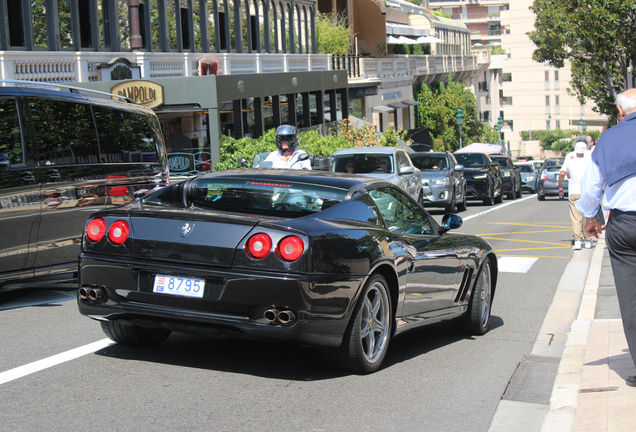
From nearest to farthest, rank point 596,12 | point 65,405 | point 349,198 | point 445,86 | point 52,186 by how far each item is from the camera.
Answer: point 65,405, point 349,198, point 52,186, point 596,12, point 445,86

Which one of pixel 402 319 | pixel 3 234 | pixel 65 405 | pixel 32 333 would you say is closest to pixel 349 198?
pixel 402 319

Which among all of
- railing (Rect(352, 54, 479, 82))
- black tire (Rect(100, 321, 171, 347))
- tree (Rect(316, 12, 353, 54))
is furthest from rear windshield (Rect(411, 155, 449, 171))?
railing (Rect(352, 54, 479, 82))

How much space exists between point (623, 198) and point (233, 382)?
2.71 m

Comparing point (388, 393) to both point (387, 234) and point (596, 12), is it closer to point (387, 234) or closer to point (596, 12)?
point (387, 234)

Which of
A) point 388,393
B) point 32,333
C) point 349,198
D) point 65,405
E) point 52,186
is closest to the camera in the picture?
point 65,405

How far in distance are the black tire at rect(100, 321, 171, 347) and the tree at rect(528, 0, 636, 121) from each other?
2976cm

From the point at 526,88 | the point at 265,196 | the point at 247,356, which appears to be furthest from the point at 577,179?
the point at 526,88

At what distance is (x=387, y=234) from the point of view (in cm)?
614

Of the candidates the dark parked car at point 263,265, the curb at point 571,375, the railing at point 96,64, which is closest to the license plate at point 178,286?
the dark parked car at point 263,265

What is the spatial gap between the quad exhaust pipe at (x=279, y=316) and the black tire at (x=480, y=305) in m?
2.71

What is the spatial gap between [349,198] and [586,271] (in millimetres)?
7077

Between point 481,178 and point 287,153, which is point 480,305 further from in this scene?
point 481,178

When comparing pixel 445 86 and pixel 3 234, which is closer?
pixel 3 234

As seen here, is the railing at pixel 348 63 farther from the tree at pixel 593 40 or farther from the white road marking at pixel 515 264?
the white road marking at pixel 515 264
